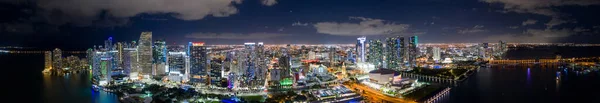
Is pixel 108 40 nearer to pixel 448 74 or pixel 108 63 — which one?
A: pixel 108 63

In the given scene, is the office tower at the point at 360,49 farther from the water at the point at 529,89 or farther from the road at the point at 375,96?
the road at the point at 375,96

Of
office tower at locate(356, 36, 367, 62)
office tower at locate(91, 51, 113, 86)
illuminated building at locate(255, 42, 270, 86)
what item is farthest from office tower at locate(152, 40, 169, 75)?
office tower at locate(356, 36, 367, 62)

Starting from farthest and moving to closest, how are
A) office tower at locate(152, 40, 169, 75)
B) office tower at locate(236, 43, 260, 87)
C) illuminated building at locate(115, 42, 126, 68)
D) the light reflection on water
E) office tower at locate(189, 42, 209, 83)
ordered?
illuminated building at locate(115, 42, 126, 68) < office tower at locate(152, 40, 169, 75) < office tower at locate(189, 42, 209, 83) < office tower at locate(236, 43, 260, 87) < the light reflection on water

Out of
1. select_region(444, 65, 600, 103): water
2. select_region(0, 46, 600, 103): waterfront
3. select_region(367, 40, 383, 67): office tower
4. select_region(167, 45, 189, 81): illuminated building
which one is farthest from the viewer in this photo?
select_region(367, 40, 383, 67): office tower

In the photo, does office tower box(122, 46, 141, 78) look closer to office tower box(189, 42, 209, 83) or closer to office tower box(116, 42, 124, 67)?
office tower box(116, 42, 124, 67)

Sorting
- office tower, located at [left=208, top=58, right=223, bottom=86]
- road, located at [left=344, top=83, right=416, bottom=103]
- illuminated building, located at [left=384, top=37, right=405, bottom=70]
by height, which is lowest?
road, located at [left=344, top=83, right=416, bottom=103]

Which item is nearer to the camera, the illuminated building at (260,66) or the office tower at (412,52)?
the illuminated building at (260,66)

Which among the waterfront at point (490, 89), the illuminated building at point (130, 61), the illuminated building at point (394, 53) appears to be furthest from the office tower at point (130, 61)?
the illuminated building at point (394, 53)
